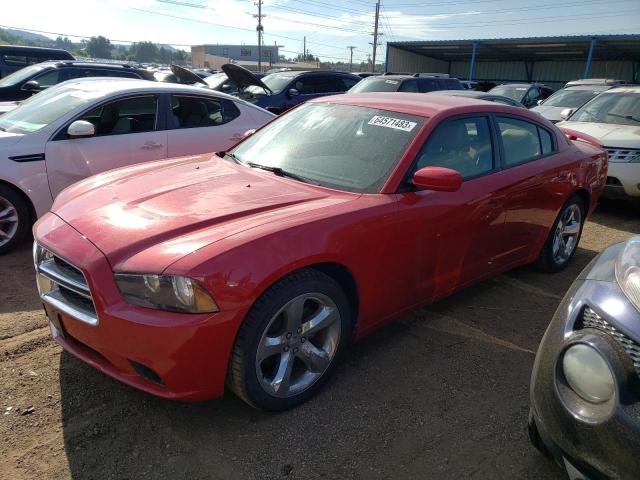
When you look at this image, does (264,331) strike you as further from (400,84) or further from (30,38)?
(30,38)

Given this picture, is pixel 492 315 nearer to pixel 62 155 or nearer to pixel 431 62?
pixel 62 155

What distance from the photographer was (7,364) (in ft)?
9.44

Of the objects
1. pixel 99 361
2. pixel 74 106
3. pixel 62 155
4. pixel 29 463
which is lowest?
pixel 29 463

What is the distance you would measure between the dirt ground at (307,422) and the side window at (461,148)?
116 cm

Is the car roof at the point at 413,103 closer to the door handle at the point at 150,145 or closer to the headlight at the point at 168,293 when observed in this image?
the headlight at the point at 168,293

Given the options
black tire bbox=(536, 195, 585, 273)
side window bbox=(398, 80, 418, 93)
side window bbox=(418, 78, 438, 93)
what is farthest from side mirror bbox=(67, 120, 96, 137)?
side window bbox=(418, 78, 438, 93)

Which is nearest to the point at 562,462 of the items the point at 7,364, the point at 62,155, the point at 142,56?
the point at 7,364

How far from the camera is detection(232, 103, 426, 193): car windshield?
118 inches

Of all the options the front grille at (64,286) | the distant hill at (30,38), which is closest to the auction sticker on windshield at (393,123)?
the front grille at (64,286)

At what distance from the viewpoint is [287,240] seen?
7.74 ft

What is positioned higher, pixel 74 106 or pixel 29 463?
pixel 74 106

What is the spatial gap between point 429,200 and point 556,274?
7.59 feet

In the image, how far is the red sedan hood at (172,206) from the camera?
7.47ft

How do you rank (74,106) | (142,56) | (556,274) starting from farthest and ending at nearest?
(142,56) < (74,106) < (556,274)
